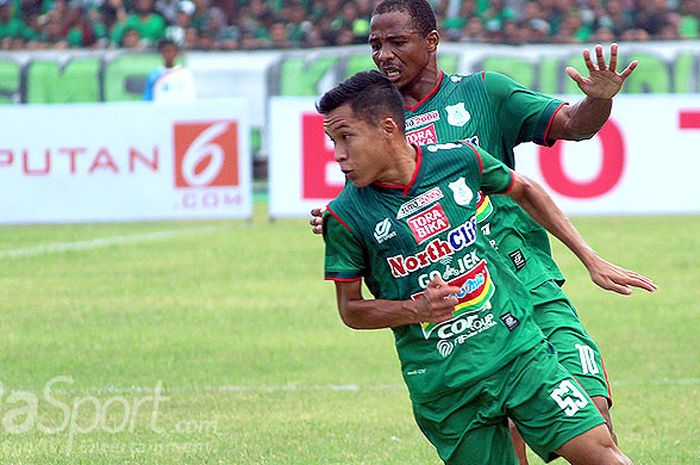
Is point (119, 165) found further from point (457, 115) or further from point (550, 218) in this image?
point (550, 218)

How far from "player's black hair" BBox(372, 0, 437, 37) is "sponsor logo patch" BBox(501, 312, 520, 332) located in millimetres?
1423

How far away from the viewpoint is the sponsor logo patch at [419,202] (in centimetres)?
548

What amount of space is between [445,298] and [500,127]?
1.28m

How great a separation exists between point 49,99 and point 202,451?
1960 centimetres

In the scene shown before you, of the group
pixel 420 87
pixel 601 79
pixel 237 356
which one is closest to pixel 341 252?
pixel 420 87

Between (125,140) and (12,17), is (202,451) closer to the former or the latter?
(125,140)

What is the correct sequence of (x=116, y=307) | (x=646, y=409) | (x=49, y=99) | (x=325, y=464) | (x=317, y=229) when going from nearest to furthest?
(x=317, y=229) → (x=325, y=464) → (x=646, y=409) → (x=116, y=307) → (x=49, y=99)

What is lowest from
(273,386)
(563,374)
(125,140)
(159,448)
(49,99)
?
(49,99)

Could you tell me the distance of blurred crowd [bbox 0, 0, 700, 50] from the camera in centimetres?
2669

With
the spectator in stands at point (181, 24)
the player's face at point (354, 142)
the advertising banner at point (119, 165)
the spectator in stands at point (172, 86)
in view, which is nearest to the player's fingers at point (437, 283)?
the player's face at point (354, 142)

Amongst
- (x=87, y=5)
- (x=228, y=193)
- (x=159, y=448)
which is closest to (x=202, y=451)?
(x=159, y=448)

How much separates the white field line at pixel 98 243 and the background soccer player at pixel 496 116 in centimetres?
1076

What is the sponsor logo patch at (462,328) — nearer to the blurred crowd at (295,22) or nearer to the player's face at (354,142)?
the player's face at (354,142)

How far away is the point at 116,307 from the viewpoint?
12.9 m
